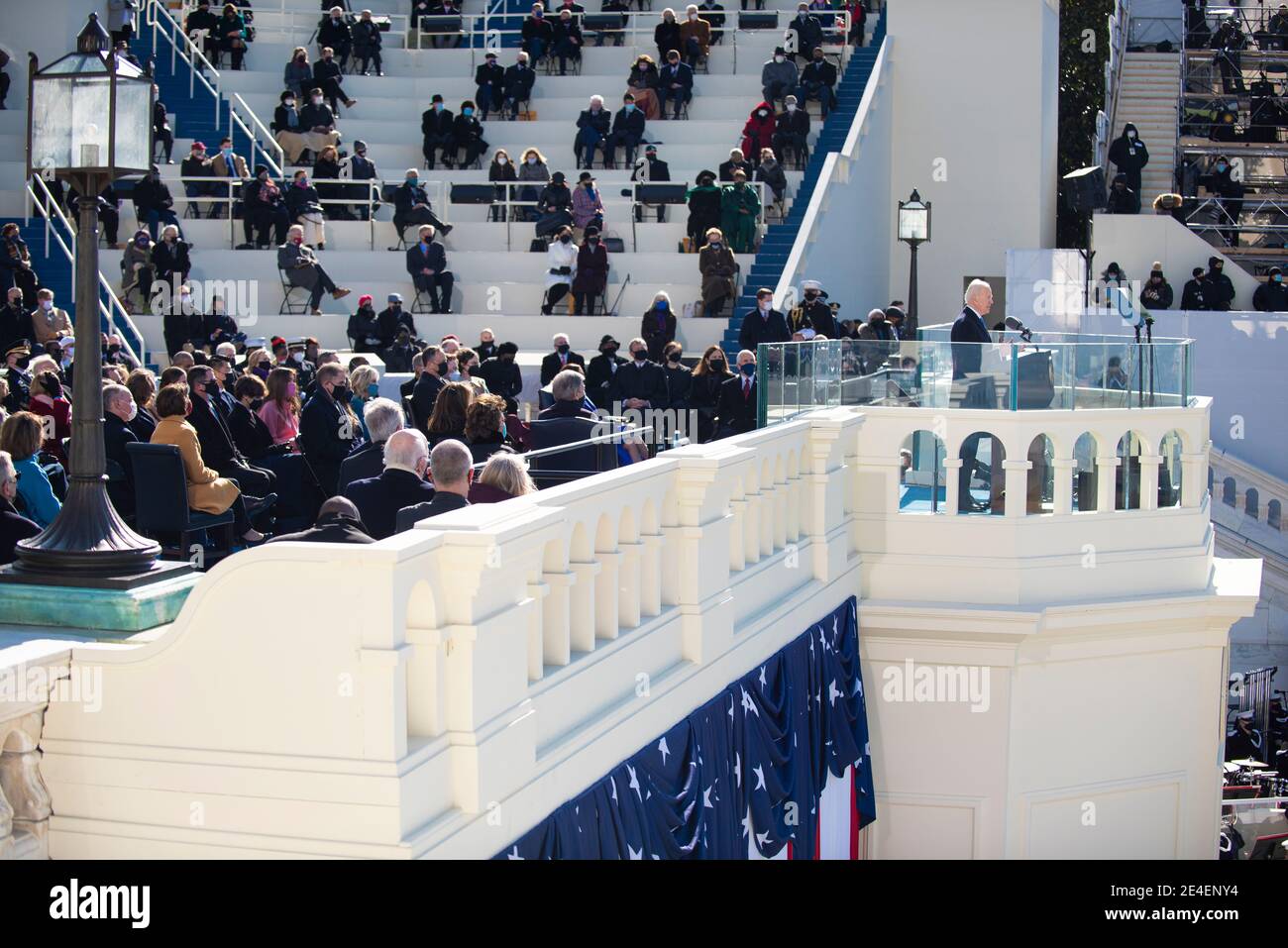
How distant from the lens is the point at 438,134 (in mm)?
26422

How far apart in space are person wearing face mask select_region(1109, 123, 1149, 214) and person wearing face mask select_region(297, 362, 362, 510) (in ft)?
69.7

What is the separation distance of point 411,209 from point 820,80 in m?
7.07

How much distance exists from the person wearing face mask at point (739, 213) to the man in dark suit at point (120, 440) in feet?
42.1

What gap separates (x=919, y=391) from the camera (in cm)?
1227

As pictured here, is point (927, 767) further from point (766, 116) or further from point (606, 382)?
point (766, 116)

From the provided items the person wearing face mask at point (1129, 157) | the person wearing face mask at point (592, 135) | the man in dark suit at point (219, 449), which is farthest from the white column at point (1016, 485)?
the person wearing face mask at point (1129, 157)

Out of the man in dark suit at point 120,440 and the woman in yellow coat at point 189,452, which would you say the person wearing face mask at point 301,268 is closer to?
the man in dark suit at point 120,440

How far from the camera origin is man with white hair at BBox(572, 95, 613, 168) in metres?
25.9

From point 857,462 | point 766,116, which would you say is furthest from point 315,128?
point 857,462

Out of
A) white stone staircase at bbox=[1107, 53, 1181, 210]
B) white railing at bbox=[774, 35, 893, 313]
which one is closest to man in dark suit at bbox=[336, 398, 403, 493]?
white railing at bbox=[774, 35, 893, 313]

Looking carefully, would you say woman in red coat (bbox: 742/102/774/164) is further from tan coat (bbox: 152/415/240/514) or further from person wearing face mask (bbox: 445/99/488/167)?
tan coat (bbox: 152/415/240/514)

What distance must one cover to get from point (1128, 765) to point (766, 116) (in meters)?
14.6

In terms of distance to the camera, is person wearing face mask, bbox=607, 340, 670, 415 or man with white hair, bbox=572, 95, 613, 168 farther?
man with white hair, bbox=572, 95, 613, 168

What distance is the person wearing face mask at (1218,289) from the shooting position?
2662 centimetres
